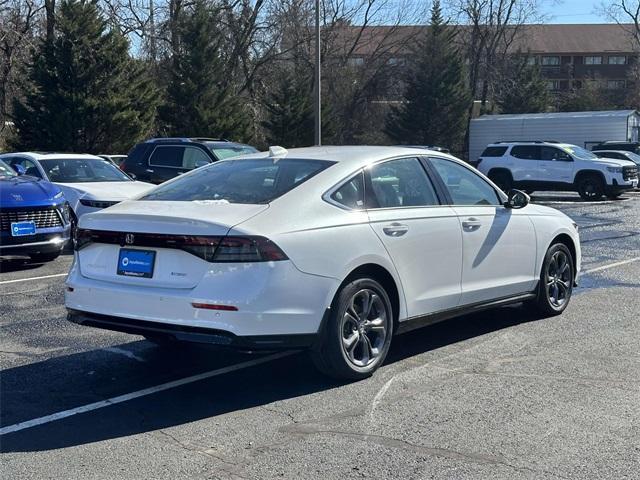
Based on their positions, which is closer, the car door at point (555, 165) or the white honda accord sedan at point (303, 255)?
the white honda accord sedan at point (303, 255)

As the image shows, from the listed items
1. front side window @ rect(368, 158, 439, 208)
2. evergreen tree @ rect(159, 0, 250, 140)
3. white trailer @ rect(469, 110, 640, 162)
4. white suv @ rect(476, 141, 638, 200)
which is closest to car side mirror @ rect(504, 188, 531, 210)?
front side window @ rect(368, 158, 439, 208)

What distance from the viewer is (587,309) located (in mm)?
8203

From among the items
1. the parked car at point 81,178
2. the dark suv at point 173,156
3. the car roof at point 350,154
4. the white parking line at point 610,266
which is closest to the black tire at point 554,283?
the car roof at point 350,154

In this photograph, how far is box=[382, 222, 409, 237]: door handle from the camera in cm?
584

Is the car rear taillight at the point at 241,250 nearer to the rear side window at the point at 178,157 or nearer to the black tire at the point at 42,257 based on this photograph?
the black tire at the point at 42,257

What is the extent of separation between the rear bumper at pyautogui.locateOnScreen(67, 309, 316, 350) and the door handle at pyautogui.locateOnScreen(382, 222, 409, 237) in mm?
1003

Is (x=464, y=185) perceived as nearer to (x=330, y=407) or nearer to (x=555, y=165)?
(x=330, y=407)

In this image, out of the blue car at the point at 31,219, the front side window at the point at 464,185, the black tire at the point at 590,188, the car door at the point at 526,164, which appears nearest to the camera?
the front side window at the point at 464,185

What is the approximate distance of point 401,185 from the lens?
20.6ft

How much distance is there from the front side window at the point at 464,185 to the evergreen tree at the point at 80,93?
28.3m

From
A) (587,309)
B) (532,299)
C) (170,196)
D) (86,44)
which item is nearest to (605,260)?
(587,309)

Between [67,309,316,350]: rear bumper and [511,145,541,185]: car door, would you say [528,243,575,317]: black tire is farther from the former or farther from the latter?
[511,145,541,185]: car door

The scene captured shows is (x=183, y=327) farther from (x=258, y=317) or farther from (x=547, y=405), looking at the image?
(x=547, y=405)

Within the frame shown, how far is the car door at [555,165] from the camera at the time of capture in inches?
1036
